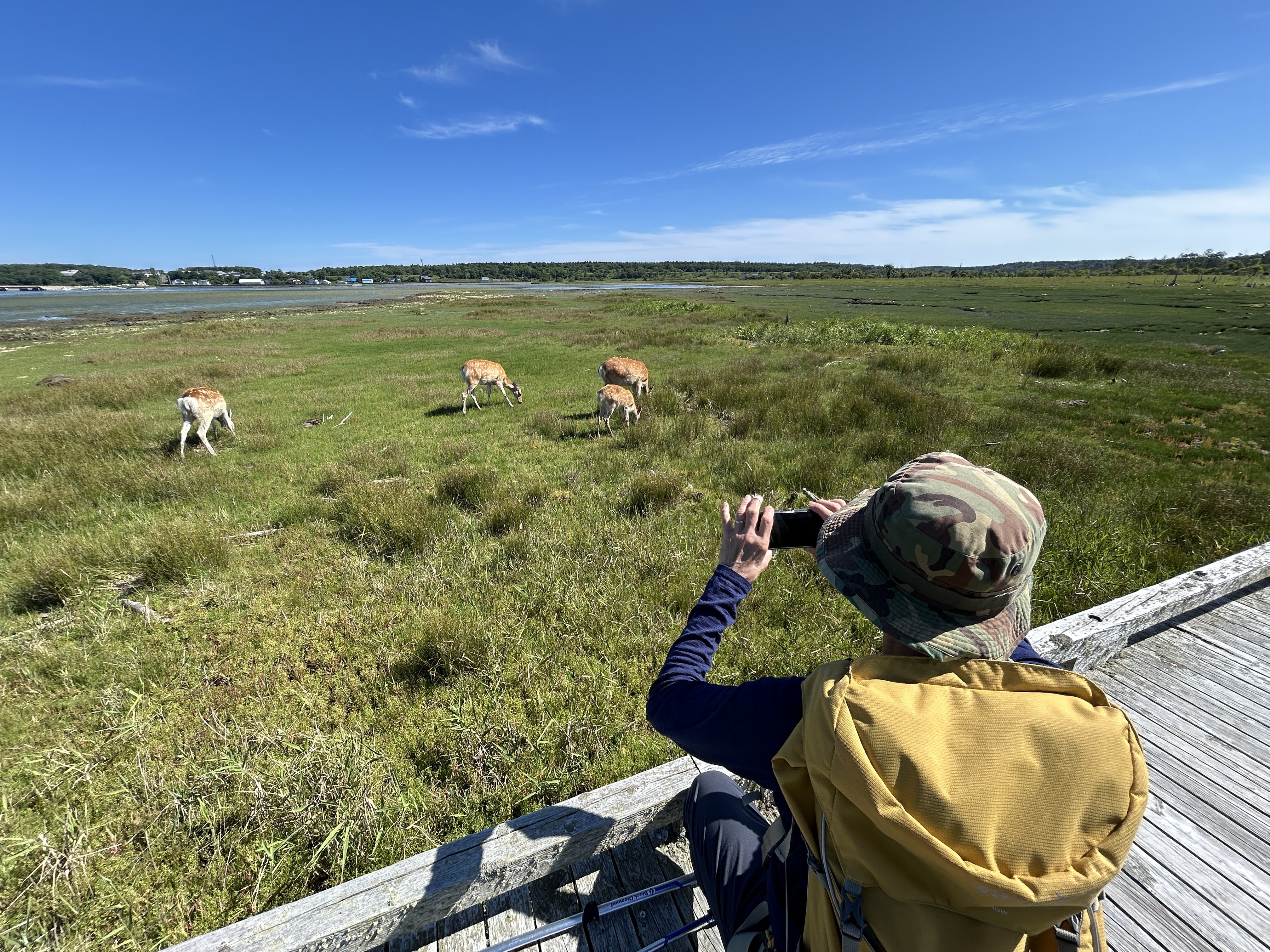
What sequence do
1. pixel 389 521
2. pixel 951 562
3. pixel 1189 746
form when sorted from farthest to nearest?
1. pixel 389 521
2. pixel 1189 746
3. pixel 951 562

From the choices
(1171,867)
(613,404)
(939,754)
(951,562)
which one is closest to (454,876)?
(939,754)

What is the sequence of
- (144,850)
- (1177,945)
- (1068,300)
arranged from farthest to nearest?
(1068,300), (144,850), (1177,945)

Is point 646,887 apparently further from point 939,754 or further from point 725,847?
point 939,754

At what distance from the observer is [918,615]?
4.06 feet

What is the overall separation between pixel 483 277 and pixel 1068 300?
181m

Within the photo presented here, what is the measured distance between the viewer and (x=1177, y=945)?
2.25 metres

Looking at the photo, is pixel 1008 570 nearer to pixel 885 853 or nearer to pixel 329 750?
pixel 885 853

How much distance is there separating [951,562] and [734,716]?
70 centimetres

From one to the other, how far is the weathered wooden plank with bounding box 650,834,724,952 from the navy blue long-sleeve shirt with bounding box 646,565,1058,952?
929 millimetres

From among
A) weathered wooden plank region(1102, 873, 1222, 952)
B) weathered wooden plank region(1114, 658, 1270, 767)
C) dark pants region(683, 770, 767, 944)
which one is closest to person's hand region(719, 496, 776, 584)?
dark pants region(683, 770, 767, 944)

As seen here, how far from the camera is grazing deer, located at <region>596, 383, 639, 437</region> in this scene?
1169cm

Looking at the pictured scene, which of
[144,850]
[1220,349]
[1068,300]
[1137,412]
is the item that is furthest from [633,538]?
[1068,300]

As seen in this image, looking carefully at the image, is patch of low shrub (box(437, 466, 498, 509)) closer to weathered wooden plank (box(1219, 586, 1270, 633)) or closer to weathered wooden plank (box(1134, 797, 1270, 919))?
weathered wooden plank (box(1134, 797, 1270, 919))

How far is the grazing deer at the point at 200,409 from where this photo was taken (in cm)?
1044
